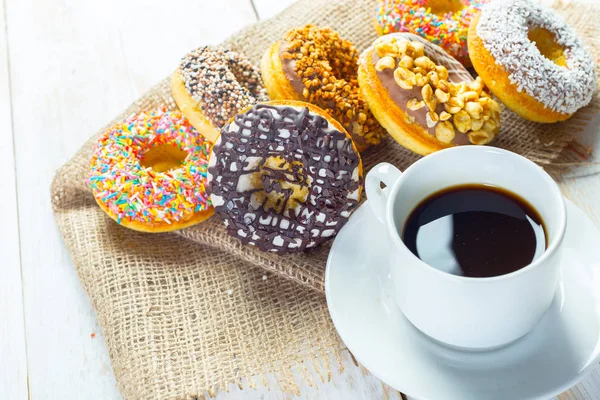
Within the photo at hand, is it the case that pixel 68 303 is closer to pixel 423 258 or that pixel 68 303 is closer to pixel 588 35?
pixel 423 258

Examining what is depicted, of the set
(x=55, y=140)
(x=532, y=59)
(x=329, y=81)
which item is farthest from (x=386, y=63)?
(x=55, y=140)

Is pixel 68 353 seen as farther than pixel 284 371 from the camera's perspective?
Yes

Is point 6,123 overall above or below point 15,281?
above

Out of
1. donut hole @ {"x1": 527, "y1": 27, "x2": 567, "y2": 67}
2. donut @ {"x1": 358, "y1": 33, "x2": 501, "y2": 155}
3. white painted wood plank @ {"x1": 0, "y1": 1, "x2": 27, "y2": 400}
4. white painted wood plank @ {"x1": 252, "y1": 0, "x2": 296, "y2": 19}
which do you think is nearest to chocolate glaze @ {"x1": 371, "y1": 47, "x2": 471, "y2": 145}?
donut @ {"x1": 358, "y1": 33, "x2": 501, "y2": 155}

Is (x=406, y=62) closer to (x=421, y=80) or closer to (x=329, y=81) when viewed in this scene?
(x=421, y=80)

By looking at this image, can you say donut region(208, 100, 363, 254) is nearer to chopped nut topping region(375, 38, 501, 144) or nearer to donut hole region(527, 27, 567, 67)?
chopped nut topping region(375, 38, 501, 144)

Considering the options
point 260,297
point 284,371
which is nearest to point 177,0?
point 260,297

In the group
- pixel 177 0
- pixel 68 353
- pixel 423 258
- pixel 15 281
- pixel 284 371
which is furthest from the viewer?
pixel 177 0

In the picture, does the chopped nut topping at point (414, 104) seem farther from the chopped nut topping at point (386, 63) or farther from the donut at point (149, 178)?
the donut at point (149, 178)

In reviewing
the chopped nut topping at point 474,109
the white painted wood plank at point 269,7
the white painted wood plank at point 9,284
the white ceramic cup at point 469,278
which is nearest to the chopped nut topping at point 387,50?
the chopped nut topping at point 474,109
